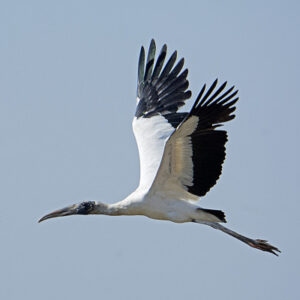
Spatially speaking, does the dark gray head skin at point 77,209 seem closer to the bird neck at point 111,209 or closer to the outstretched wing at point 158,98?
the bird neck at point 111,209

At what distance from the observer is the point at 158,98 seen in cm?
1758

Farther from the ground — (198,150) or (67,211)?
(198,150)

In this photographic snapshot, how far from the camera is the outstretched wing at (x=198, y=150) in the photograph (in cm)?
1317

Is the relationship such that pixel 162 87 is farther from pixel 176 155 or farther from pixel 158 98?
pixel 176 155

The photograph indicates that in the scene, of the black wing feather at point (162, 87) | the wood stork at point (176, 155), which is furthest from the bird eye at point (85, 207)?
the black wing feather at point (162, 87)

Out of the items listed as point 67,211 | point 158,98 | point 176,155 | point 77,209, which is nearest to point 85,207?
point 77,209

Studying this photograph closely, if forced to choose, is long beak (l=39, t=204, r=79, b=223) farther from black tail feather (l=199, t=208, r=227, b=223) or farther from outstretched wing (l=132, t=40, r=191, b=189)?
black tail feather (l=199, t=208, r=227, b=223)

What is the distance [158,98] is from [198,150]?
417 cm

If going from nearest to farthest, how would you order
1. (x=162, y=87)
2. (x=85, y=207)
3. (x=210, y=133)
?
(x=210, y=133)
(x=85, y=207)
(x=162, y=87)

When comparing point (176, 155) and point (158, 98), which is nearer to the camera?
point (176, 155)

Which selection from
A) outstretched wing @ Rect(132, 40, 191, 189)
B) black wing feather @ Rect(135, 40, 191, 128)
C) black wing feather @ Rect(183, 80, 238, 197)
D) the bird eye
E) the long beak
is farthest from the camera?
black wing feather @ Rect(135, 40, 191, 128)

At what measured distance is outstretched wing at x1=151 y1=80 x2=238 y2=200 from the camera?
13172mm

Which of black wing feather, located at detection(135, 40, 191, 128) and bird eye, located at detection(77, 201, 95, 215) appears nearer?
bird eye, located at detection(77, 201, 95, 215)

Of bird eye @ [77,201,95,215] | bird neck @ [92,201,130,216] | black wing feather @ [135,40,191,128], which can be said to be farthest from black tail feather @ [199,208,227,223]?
black wing feather @ [135,40,191,128]
